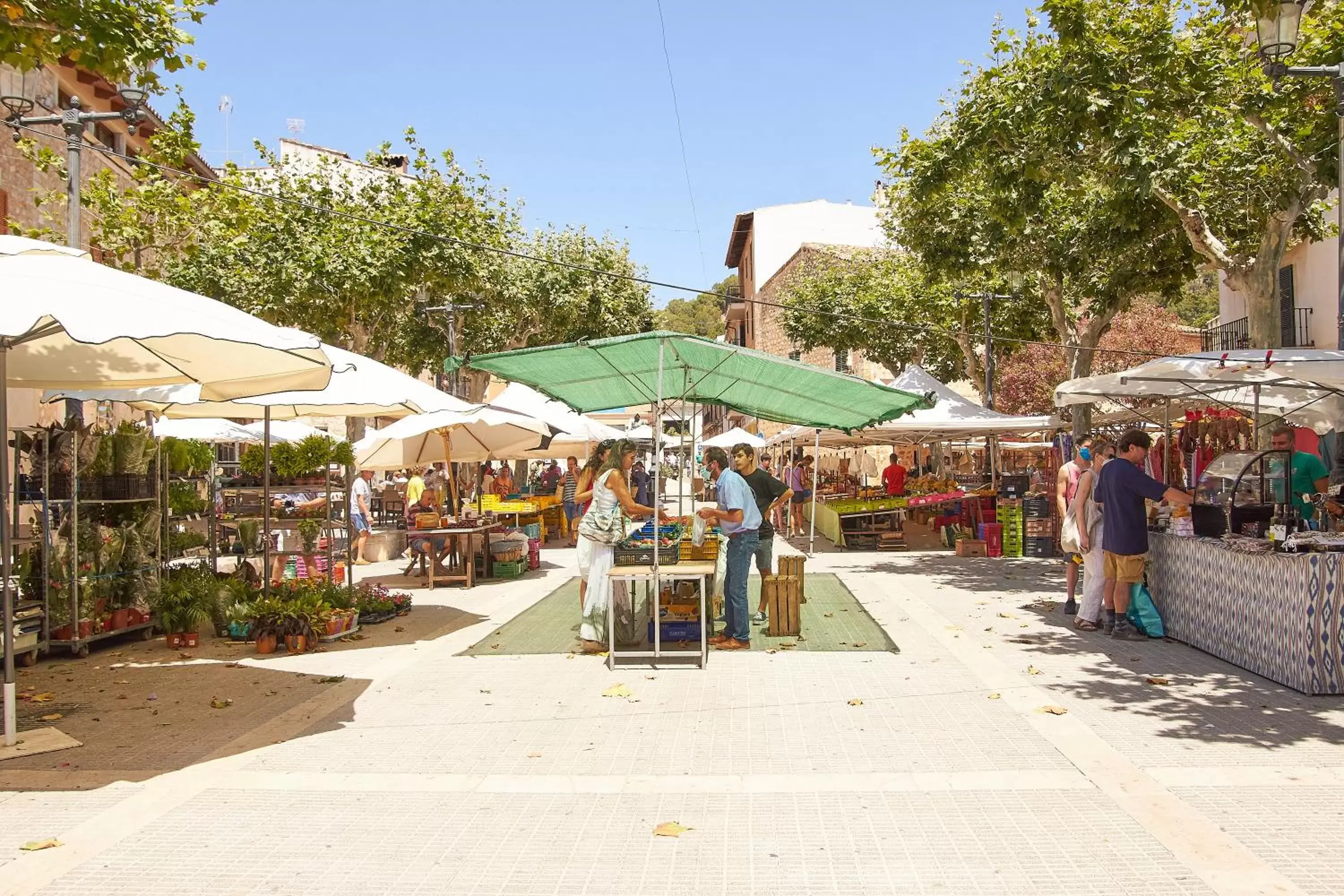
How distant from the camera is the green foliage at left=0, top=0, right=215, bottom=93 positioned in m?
7.68

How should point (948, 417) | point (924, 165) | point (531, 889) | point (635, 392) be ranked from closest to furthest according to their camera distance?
point (531, 889), point (635, 392), point (924, 165), point (948, 417)

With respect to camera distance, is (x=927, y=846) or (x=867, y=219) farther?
(x=867, y=219)

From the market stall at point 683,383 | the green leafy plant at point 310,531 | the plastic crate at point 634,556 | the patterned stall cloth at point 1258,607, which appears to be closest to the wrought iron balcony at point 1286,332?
the market stall at point 683,383

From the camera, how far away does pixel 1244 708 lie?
676 cm

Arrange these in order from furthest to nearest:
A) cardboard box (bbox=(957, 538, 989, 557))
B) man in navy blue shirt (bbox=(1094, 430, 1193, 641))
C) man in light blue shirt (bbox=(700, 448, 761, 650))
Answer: cardboard box (bbox=(957, 538, 989, 557))
man in light blue shirt (bbox=(700, 448, 761, 650))
man in navy blue shirt (bbox=(1094, 430, 1193, 641))

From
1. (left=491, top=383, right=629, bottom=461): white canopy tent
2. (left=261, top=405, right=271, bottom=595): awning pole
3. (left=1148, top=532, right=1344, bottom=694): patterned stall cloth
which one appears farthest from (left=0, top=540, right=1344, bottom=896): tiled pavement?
(left=491, top=383, right=629, bottom=461): white canopy tent

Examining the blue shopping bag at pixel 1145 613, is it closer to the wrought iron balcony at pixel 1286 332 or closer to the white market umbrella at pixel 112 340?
the white market umbrella at pixel 112 340

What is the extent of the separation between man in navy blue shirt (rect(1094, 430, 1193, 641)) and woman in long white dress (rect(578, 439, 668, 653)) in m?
3.84

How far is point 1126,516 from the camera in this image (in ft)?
29.7

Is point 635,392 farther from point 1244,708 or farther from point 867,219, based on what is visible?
point 867,219

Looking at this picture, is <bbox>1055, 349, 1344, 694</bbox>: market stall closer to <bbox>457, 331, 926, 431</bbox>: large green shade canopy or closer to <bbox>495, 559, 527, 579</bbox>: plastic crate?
<bbox>457, 331, 926, 431</bbox>: large green shade canopy

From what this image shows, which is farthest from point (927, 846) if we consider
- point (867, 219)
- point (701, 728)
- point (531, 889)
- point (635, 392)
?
point (867, 219)

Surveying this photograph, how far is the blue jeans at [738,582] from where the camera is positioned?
9.22 metres

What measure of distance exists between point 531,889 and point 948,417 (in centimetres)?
1634
